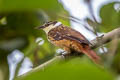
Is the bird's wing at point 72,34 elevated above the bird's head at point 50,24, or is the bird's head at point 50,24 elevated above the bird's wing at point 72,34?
the bird's head at point 50,24

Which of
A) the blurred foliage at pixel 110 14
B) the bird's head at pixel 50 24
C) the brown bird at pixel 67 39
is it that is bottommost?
the brown bird at pixel 67 39

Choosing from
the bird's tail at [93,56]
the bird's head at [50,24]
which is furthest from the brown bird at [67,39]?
the bird's tail at [93,56]

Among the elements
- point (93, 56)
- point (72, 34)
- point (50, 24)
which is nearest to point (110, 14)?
point (93, 56)

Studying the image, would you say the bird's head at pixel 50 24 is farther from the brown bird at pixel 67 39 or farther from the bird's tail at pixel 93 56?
the bird's tail at pixel 93 56

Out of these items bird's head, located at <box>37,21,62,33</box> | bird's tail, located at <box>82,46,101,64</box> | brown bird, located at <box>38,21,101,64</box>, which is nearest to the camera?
bird's tail, located at <box>82,46,101,64</box>

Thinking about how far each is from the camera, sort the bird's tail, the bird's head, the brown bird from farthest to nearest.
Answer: the brown bird
the bird's head
the bird's tail

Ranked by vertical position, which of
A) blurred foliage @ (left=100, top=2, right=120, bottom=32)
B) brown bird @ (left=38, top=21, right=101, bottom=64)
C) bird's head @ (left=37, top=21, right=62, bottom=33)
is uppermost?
blurred foliage @ (left=100, top=2, right=120, bottom=32)

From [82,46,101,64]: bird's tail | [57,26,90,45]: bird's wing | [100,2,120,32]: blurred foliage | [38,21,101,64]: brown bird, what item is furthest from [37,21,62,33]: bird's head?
[100,2,120,32]: blurred foliage

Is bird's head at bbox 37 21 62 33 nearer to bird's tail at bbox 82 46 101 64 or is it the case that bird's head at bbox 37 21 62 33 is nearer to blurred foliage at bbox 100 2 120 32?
bird's tail at bbox 82 46 101 64

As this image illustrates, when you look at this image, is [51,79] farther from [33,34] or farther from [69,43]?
[69,43]

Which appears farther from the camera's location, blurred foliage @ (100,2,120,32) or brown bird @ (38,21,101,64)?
brown bird @ (38,21,101,64)

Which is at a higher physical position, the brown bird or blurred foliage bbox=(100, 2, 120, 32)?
blurred foliage bbox=(100, 2, 120, 32)

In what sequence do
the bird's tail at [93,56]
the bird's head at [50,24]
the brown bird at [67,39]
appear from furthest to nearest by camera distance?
the brown bird at [67,39]
the bird's head at [50,24]
the bird's tail at [93,56]

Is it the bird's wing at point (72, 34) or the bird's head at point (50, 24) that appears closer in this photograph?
the bird's head at point (50, 24)
